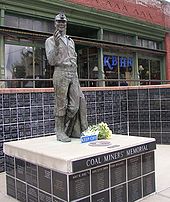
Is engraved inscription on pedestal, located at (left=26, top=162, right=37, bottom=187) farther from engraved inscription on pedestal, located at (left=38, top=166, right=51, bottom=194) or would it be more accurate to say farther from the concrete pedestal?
engraved inscription on pedestal, located at (left=38, top=166, right=51, bottom=194)

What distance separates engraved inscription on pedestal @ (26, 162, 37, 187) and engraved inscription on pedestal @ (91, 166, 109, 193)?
0.84m

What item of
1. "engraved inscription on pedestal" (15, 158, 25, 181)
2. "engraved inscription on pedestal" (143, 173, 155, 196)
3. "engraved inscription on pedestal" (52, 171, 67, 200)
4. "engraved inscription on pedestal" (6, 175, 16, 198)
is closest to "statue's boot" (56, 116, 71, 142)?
"engraved inscription on pedestal" (15, 158, 25, 181)

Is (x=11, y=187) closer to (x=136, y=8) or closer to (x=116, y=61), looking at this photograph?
(x=116, y=61)

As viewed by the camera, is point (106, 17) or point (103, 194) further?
point (106, 17)

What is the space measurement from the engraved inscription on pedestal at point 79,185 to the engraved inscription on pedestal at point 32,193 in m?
0.75

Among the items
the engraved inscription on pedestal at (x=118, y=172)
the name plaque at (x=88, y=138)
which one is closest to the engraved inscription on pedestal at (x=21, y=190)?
the name plaque at (x=88, y=138)

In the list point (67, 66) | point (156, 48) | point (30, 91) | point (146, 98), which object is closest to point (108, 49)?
point (156, 48)

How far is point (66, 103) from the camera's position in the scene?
4523mm

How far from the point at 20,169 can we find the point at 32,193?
0.44m

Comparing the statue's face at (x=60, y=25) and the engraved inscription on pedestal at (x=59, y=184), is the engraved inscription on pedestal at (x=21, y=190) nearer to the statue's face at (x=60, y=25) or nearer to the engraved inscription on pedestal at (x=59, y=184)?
the engraved inscription on pedestal at (x=59, y=184)

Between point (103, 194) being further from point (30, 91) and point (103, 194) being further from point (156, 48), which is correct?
point (156, 48)

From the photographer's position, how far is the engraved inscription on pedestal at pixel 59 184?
11.1 ft

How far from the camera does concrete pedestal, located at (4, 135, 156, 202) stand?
3449 mm

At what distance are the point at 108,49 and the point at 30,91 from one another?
24.0 ft
